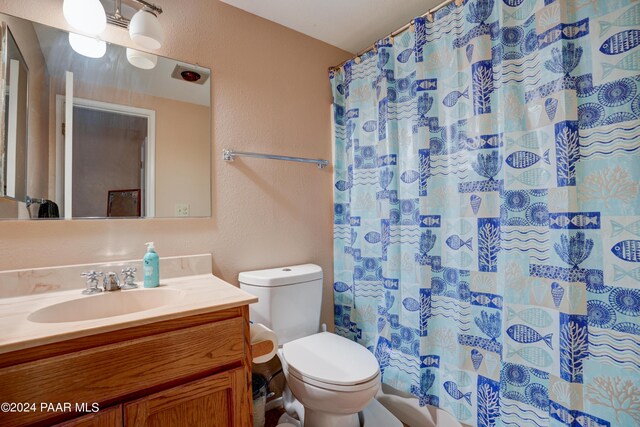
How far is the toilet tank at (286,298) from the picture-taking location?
1414 mm

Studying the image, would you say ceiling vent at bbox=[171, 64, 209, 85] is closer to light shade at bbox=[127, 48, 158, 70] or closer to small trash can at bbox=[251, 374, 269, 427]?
light shade at bbox=[127, 48, 158, 70]

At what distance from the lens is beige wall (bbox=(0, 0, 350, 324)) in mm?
1146

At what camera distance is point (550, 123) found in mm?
1008

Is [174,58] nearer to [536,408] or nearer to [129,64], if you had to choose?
[129,64]

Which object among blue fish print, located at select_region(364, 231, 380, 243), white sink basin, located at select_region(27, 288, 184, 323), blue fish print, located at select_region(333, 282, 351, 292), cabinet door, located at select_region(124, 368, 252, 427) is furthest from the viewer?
blue fish print, located at select_region(333, 282, 351, 292)

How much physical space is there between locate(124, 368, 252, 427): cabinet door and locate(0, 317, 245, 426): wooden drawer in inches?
1.3

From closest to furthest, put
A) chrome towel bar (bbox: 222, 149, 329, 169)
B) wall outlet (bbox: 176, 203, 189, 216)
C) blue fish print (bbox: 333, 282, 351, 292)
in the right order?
wall outlet (bbox: 176, 203, 189, 216), chrome towel bar (bbox: 222, 149, 329, 169), blue fish print (bbox: 333, 282, 351, 292)

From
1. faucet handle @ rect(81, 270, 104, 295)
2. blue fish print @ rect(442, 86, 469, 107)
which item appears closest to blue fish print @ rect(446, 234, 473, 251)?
blue fish print @ rect(442, 86, 469, 107)

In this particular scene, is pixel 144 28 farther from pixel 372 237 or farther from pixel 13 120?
pixel 372 237

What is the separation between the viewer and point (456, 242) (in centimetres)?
128

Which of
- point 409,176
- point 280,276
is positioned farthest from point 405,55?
point 280,276

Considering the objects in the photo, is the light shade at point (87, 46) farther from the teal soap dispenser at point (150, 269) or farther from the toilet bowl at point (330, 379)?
the toilet bowl at point (330, 379)

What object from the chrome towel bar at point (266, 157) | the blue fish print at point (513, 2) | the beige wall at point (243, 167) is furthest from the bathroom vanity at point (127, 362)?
the blue fish print at point (513, 2)

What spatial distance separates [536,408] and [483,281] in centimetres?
48
